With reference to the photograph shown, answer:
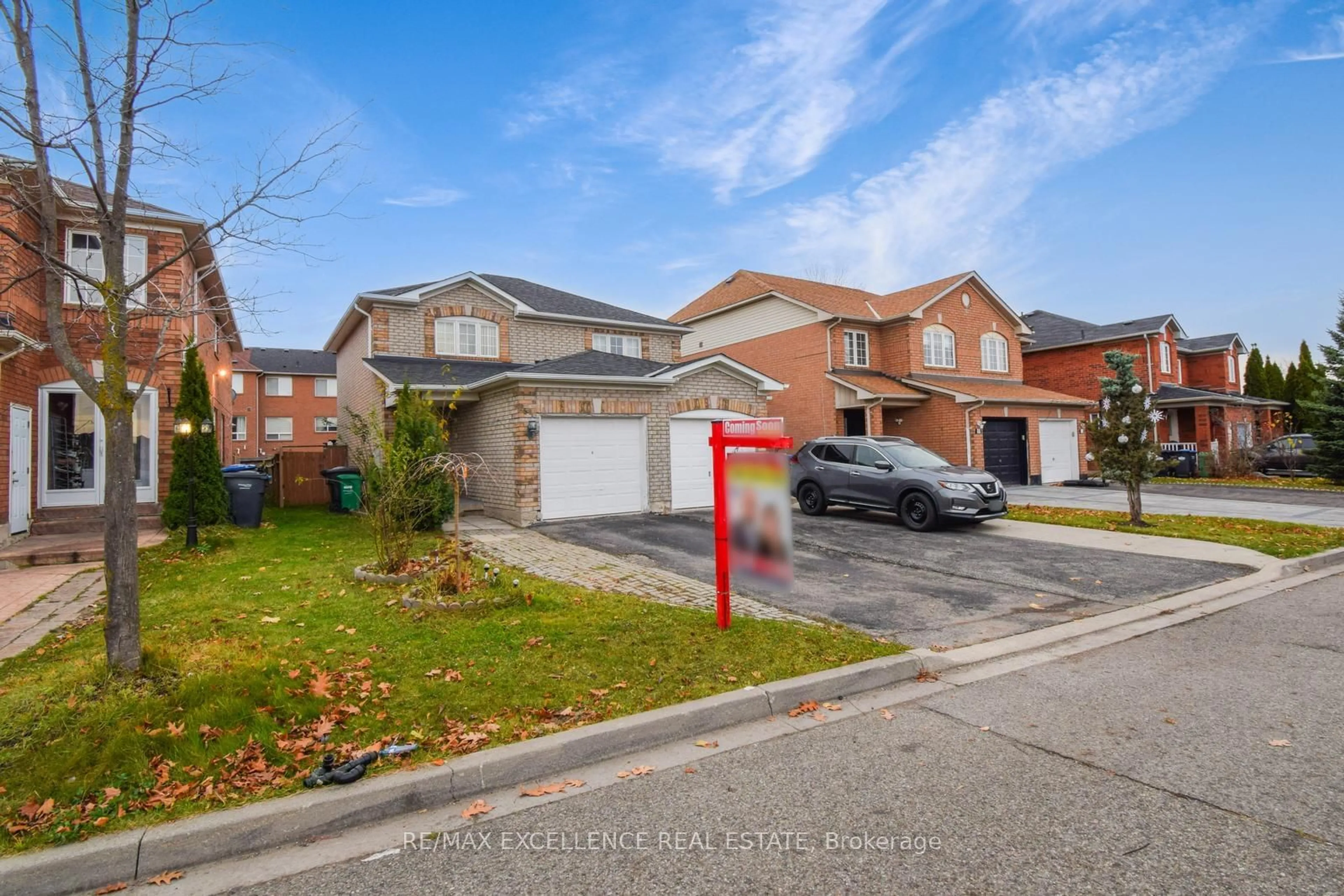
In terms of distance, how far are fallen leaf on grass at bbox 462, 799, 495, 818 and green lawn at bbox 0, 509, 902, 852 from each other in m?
0.38

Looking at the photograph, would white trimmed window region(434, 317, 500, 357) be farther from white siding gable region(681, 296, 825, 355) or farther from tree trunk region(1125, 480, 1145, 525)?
tree trunk region(1125, 480, 1145, 525)

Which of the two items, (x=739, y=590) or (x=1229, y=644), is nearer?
(x=1229, y=644)

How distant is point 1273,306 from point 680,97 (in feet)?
76.8

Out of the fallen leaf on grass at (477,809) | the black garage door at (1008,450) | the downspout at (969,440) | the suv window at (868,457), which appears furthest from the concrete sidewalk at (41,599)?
the black garage door at (1008,450)

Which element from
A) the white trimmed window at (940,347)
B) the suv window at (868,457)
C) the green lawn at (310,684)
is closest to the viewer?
the green lawn at (310,684)

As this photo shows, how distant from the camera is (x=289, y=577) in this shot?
786cm

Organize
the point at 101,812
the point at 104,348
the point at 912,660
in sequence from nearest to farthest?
the point at 101,812
the point at 104,348
the point at 912,660

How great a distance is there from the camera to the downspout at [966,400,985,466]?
803 inches

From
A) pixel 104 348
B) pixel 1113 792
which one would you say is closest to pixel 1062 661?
pixel 1113 792

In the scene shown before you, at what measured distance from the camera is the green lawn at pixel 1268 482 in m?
19.3

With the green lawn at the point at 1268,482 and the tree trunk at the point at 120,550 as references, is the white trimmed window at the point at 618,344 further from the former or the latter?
the green lawn at the point at 1268,482

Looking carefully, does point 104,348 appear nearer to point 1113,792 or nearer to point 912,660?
point 912,660

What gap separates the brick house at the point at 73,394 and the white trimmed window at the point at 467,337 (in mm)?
5088

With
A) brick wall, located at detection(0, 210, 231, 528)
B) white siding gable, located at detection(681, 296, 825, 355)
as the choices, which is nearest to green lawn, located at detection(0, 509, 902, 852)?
brick wall, located at detection(0, 210, 231, 528)
